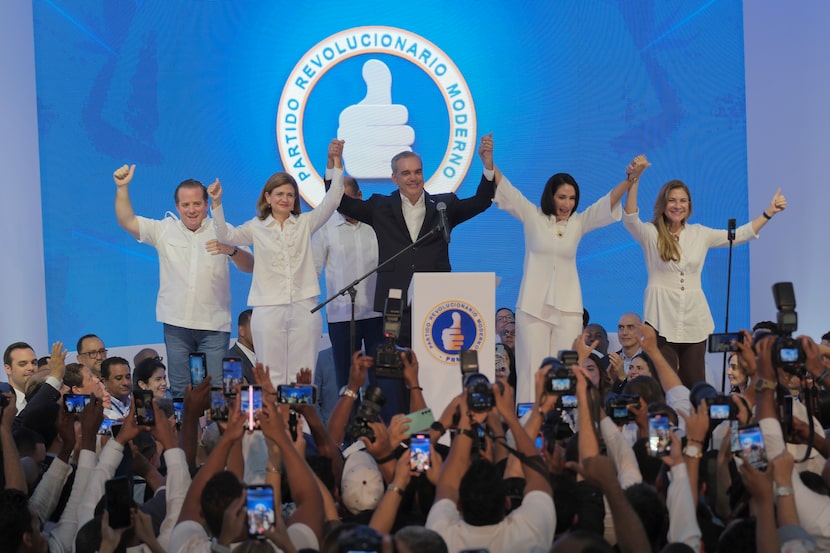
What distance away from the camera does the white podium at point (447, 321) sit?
504cm

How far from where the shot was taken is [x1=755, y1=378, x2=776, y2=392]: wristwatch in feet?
11.7

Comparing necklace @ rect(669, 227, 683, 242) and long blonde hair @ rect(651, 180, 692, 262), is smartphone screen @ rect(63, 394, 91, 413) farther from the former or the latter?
necklace @ rect(669, 227, 683, 242)

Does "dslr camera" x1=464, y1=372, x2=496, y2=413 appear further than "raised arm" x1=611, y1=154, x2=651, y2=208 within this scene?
No

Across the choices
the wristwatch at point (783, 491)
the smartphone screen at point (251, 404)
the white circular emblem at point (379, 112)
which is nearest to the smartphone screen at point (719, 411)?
the wristwatch at point (783, 491)

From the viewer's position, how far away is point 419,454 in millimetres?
3336

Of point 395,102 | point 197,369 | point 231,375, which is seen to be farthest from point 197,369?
point 395,102

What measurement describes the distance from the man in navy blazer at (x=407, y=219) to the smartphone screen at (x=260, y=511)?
116 inches

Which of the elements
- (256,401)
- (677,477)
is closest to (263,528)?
(256,401)

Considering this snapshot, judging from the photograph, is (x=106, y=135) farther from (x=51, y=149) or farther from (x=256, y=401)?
(x=256, y=401)

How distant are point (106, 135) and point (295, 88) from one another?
1.53 m

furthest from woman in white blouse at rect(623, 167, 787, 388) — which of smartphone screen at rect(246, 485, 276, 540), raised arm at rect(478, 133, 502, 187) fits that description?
smartphone screen at rect(246, 485, 276, 540)

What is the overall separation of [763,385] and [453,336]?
1.78 meters

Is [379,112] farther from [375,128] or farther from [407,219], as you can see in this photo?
[407,219]

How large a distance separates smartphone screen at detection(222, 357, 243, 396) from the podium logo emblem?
1.32m
